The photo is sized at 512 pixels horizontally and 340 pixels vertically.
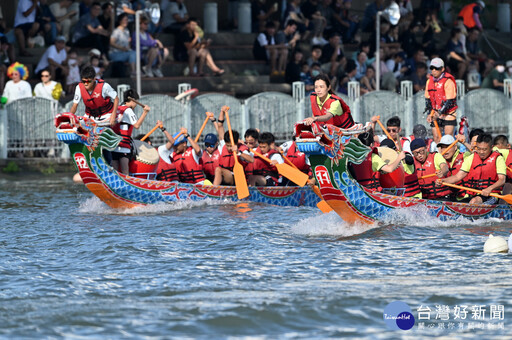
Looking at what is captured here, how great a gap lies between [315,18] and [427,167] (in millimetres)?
10567

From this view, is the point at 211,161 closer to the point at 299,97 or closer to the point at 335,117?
the point at 335,117

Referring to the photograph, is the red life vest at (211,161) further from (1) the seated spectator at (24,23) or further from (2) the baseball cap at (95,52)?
(1) the seated spectator at (24,23)

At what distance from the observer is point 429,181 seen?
1312 cm

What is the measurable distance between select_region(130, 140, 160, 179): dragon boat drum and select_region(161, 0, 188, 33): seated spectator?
7757 mm

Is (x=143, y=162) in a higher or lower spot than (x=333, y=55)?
lower

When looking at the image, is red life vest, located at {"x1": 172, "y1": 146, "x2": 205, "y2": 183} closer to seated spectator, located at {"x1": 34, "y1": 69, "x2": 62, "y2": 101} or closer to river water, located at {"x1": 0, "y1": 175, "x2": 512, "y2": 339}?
river water, located at {"x1": 0, "y1": 175, "x2": 512, "y2": 339}

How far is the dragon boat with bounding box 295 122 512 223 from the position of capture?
1130cm

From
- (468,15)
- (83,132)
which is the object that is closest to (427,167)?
(83,132)

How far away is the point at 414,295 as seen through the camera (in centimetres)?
922

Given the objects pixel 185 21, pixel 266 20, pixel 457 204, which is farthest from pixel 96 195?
pixel 266 20

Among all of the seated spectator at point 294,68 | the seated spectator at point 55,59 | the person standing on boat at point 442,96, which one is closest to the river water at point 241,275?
the person standing on boat at point 442,96

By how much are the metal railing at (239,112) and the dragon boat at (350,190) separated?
22.7ft

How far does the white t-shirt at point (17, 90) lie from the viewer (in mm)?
18266

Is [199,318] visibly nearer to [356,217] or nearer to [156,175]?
[356,217]
